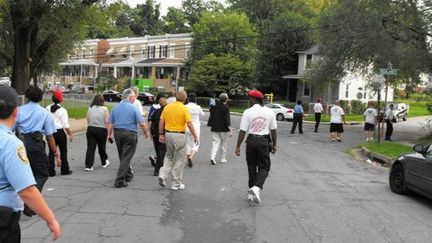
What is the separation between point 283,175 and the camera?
461 inches

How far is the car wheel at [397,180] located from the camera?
987 cm

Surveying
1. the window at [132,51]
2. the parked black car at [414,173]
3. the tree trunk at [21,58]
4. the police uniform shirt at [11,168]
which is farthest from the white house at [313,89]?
the police uniform shirt at [11,168]

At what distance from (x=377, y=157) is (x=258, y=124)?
953 cm

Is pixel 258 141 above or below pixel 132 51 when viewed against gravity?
below

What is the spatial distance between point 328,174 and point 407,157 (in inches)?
110

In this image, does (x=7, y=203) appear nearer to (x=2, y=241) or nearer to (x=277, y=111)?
(x=2, y=241)

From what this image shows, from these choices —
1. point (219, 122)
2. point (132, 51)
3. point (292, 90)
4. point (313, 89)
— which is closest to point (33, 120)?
point (219, 122)

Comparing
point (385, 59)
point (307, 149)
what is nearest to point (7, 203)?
point (307, 149)

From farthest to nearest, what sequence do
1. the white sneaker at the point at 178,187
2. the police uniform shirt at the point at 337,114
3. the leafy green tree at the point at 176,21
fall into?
the leafy green tree at the point at 176,21
the police uniform shirt at the point at 337,114
the white sneaker at the point at 178,187

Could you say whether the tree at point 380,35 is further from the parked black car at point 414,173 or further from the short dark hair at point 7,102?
the short dark hair at point 7,102

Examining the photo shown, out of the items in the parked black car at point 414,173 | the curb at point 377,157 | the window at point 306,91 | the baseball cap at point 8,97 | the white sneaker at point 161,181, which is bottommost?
the curb at point 377,157

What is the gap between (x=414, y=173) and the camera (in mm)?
9344

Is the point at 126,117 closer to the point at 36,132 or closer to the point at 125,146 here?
the point at 125,146

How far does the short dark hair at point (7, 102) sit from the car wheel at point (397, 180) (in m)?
8.07
